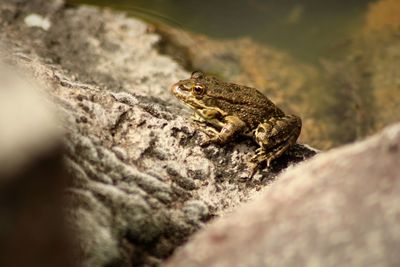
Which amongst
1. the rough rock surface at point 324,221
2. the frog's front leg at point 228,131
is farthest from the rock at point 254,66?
the rough rock surface at point 324,221

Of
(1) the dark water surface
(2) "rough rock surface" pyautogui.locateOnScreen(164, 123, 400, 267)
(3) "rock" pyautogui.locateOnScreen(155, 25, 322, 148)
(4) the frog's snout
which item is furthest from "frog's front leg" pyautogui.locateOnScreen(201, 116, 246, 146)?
(1) the dark water surface

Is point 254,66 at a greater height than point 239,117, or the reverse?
point 254,66

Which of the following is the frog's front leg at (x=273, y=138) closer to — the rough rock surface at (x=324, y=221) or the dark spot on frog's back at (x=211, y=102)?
the dark spot on frog's back at (x=211, y=102)

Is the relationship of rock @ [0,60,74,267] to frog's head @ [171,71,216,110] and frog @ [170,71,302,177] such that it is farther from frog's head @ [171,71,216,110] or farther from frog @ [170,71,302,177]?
frog's head @ [171,71,216,110]

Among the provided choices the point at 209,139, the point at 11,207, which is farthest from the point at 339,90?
the point at 11,207

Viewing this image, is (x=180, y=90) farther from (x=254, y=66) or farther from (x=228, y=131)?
(x=254, y=66)

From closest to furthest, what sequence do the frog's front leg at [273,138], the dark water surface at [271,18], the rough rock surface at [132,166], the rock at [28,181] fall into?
the rock at [28,181], the rough rock surface at [132,166], the frog's front leg at [273,138], the dark water surface at [271,18]

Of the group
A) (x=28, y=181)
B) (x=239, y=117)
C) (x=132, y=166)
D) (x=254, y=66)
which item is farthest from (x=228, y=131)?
(x=254, y=66)
